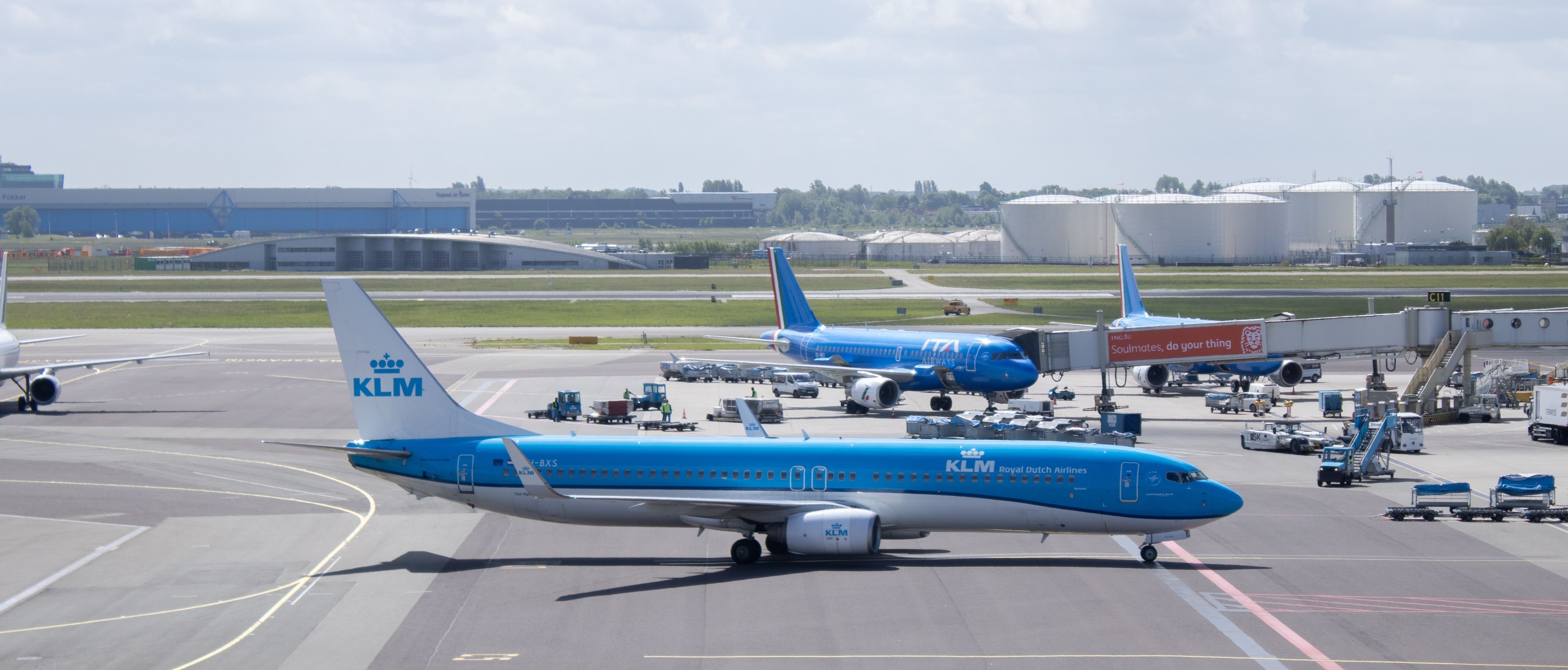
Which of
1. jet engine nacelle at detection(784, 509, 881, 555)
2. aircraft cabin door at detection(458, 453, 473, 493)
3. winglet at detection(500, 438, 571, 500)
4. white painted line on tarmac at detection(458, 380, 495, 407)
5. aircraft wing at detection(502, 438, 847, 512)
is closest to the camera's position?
winglet at detection(500, 438, 571, 500)

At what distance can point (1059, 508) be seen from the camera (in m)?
34.7

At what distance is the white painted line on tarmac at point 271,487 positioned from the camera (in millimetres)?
45094

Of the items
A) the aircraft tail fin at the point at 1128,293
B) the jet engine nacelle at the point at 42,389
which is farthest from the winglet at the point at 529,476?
the aircraft tail fin at the point at 1128,293

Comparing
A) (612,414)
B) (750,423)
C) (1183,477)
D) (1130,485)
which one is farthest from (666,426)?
(1183,477)

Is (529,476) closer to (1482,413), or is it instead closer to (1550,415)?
→ (1550,415)

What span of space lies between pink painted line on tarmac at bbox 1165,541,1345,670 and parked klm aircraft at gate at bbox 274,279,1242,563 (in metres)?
1.19

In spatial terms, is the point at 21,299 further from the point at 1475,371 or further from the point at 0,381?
the point at 1475,371

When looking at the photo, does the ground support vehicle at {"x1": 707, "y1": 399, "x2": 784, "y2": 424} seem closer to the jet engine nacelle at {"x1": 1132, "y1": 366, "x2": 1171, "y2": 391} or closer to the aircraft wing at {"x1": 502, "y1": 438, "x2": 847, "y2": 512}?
the jet engine nacelle at {"x1": 1132, "y1": 366, "x2": 1171, "y2": 391}

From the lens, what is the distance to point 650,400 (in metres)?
66.8

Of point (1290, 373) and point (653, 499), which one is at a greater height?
point (1290, 373)

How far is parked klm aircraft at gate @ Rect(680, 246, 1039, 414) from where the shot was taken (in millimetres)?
65750

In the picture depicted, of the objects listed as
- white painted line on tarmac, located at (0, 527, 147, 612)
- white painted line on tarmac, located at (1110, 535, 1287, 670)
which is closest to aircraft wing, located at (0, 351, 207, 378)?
white painted line on tarmac, located at (0, 527, 147, 612)

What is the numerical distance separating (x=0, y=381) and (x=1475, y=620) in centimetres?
6986

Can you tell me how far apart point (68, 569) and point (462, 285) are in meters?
146
